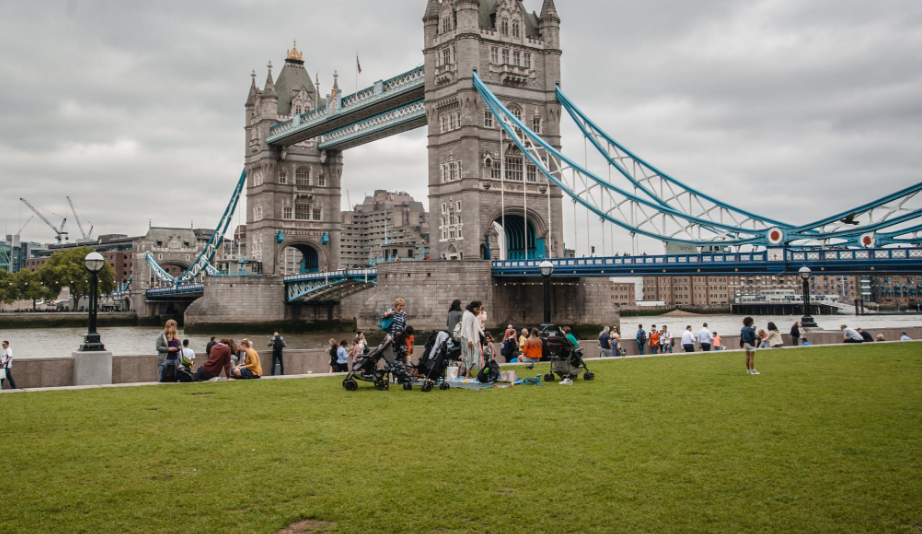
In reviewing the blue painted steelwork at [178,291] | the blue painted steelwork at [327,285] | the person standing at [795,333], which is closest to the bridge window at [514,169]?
the blue painted steelwork at [327,285]

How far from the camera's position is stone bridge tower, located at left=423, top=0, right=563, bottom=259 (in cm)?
4875

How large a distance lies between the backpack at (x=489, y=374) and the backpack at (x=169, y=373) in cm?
565

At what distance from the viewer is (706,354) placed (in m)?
20.0

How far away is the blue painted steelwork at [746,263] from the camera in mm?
34184

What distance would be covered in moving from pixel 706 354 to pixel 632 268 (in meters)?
20.9

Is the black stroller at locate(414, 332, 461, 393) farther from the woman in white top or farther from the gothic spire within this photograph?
the gothic spire

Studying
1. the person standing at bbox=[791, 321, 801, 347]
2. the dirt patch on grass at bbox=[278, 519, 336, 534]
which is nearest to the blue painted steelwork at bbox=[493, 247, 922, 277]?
the person standing at bbox=[791, 321, 801, 347]

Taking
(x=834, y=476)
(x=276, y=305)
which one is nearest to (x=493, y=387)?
A: (x=834, y=476)

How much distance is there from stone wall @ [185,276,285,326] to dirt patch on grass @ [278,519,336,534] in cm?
5927

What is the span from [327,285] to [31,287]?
54437 millimetres

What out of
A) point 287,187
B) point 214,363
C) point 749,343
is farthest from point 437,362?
point 287,187

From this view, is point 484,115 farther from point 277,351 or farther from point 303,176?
point 277,351

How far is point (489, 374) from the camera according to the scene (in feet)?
45.4

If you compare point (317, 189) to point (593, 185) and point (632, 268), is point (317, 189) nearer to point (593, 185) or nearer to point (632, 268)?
point (593, 185)
